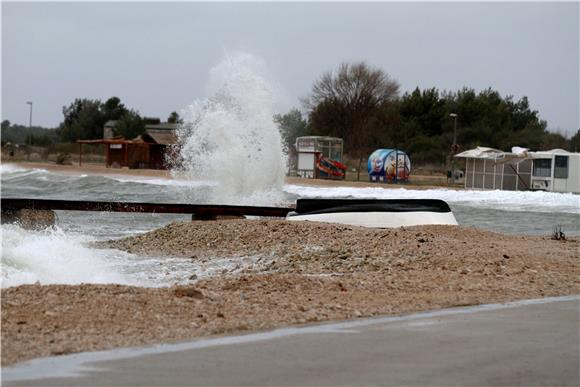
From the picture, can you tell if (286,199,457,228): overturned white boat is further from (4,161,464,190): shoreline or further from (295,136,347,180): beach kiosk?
(295,136,347,180): beach kiosk

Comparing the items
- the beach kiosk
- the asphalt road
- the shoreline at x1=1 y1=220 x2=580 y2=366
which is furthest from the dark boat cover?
the beach kiosk

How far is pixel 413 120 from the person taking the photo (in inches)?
3538

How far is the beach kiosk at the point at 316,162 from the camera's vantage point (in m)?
62.1

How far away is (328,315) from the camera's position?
29.9 feet

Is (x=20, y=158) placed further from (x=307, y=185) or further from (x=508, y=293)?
(x=508, y=293)

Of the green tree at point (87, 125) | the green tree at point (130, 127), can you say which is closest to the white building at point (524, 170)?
the green tree at point (130, 127)

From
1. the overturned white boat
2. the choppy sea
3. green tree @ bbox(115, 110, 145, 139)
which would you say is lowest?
the choppy sea

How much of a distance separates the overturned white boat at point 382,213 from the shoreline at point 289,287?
1.30 meters

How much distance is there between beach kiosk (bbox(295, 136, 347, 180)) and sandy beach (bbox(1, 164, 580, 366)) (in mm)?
42907

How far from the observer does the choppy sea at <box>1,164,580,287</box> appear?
1323 centimetres

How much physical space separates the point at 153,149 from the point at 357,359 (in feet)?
229

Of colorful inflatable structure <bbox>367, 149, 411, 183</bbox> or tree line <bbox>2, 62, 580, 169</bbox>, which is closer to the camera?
colorful inflatable structure <bbox>367, 149, 411, 183</bbox>

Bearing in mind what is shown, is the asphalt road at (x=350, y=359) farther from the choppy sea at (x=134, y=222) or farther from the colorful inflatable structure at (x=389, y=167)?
the colorful inflatable structure at (x=389, y=167)

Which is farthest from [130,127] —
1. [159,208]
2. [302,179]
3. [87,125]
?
[159,208]
